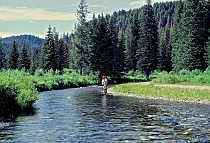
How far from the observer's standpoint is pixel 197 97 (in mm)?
32781

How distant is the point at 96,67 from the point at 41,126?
56.9m

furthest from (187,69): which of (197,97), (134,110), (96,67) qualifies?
(134,110)

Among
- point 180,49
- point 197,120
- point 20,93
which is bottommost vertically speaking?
point 197,120

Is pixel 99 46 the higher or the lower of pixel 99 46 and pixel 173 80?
the higher

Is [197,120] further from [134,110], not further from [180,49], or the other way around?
[180,49]

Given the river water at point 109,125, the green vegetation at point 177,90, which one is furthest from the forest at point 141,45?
the river water at point 109,125

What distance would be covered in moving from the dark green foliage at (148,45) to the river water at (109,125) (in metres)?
56.1

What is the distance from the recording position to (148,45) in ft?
269

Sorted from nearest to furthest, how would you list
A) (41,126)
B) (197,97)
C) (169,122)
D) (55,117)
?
(41,126)
(169,122)
(55,117)
(197,97)

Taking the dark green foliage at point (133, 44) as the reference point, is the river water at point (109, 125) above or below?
below

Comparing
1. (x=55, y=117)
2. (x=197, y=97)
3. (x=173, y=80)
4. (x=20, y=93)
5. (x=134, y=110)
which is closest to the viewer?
(x=55, y=117)

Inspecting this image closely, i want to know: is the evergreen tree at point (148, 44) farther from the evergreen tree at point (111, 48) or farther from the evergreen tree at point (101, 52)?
the evergreen tree at point (101, 52)

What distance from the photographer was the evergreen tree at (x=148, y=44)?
81.8 meters

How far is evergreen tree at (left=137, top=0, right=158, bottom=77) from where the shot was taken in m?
81.8
